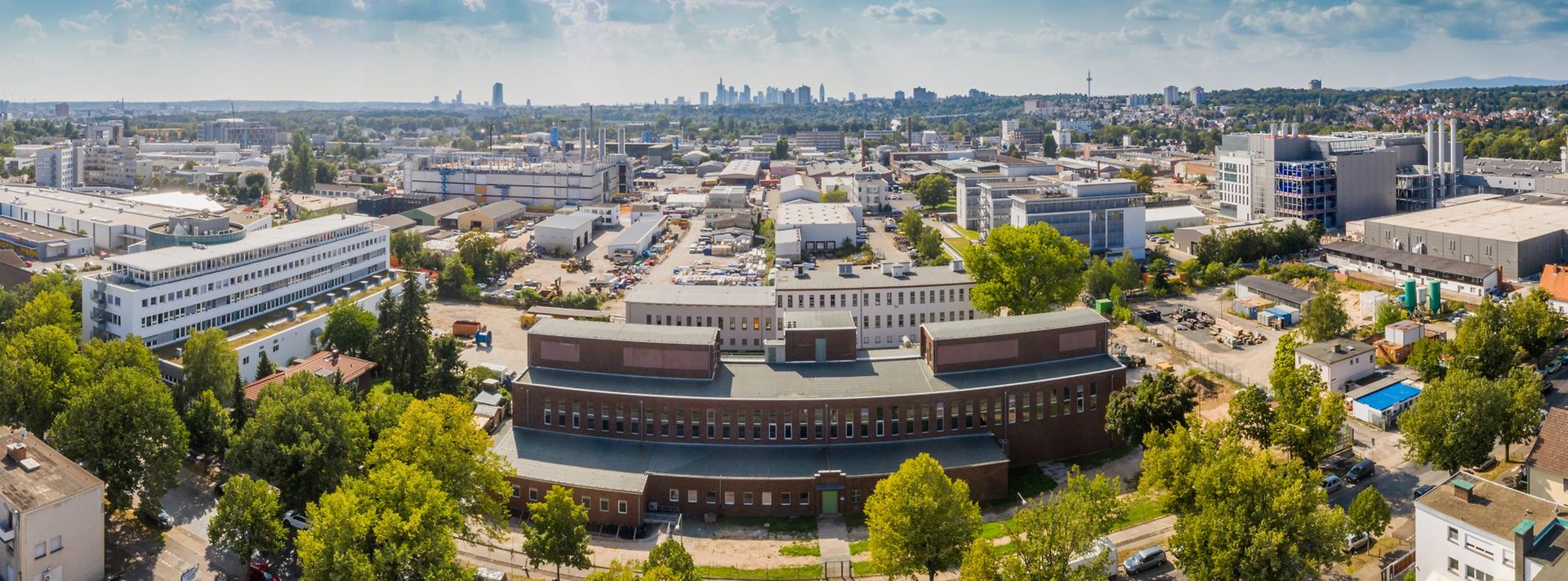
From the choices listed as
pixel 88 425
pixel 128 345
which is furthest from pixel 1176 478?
pixel 128 345

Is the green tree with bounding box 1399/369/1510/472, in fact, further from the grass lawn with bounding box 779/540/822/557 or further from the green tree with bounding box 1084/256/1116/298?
the green tree with bounding box 1084/256/1116/298

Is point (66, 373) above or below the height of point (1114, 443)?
above

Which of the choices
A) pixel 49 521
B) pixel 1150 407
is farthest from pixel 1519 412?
pixel 49 521

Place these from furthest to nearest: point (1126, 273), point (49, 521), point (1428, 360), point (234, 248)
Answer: point (1126, 273) → point (234, 248) → point (1428, 360) → point (49, 521)

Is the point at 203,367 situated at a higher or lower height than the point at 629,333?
lower

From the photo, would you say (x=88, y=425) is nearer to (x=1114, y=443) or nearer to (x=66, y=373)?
(x=66, y=373)

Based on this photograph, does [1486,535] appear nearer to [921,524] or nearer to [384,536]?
[921,524]

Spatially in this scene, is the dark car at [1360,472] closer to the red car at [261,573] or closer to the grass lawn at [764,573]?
the grass lawn at [764,573]
